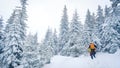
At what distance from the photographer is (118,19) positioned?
2888 cm

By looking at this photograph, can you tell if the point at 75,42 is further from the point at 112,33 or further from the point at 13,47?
the point at 13,47

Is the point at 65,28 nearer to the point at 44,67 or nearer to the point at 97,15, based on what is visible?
the point at 97,15

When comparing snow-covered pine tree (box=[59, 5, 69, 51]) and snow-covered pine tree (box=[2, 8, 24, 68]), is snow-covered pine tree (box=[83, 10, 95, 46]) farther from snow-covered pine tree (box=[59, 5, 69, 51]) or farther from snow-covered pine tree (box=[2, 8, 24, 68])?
snow-covered pine tree (box=[2, 8, 24, 68])

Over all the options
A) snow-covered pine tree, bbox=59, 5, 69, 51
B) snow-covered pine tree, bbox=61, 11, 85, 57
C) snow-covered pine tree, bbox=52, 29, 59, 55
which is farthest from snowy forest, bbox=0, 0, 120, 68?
snow-covered pine tree, bbox=52, 29, 59, 55

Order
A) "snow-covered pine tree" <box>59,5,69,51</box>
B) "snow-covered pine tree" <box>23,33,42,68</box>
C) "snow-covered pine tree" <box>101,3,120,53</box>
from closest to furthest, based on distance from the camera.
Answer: "snow-covered pine tree" <box>23,33,42,68</box>
"snow-covered pine tree" <box>101,3,120,53</box>
"snow-covered pine tree" <box>59,5,69,51</box>

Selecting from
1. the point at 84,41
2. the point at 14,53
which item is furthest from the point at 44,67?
the point at 84,41

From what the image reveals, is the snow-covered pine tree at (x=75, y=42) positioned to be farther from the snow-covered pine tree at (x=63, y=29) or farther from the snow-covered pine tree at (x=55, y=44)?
the snow-covered pine tree at (x=55, y=44)

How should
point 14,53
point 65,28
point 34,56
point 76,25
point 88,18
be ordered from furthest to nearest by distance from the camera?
point 65,28 → point 88,18 → point 76,25 → point 14,53 → point 34,56

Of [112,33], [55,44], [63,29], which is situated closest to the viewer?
[112,33]

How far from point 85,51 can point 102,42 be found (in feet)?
24.5

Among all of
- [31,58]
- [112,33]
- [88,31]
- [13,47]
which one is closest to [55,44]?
[88,31]

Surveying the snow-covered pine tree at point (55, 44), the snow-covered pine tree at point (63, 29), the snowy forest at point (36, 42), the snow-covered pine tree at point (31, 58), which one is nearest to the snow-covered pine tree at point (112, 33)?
the snowy forest at point (36, 42)

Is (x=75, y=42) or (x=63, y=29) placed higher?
(x=63, y=29)

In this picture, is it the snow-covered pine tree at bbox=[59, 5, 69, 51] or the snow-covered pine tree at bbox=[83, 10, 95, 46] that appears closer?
the snow-covered pine tree at bbox=[83, 10, 95, 46]
